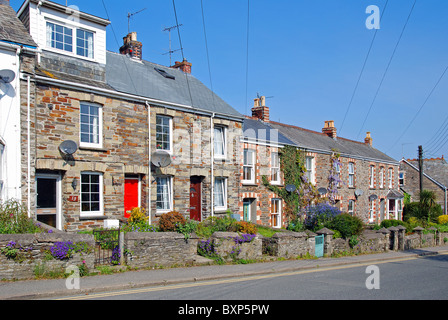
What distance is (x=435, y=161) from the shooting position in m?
47.2

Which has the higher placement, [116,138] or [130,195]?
[116,138]

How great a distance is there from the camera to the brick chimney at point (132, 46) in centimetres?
2208

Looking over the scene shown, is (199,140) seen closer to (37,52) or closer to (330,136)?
(37,52)

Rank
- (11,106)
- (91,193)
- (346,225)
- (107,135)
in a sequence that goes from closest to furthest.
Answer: (11,106)
(91,193)
(107,135)
(346,225)

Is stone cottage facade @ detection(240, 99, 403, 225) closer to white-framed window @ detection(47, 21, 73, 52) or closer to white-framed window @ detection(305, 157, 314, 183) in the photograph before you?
white-framed window @ detection(305, 157, 314, 183)

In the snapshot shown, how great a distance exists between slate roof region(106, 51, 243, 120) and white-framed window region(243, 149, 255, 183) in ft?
9.03

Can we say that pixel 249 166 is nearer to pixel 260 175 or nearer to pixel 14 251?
pixel 260 175

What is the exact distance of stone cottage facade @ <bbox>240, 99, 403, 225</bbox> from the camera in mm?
29562

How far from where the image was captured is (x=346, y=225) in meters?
20.5

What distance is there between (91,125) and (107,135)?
71 centimetres

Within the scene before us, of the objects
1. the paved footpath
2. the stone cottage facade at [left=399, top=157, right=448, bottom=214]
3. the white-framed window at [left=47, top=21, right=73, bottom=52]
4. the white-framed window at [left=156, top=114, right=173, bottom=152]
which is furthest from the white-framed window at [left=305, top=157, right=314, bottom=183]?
the stone cottage facade at [left=399, top=157, right=448, bottom=214]

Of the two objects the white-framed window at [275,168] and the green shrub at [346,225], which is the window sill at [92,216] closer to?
the green shrub at [346,225]

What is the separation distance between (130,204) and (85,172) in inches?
102

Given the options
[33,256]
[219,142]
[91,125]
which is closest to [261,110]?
[219,142]
